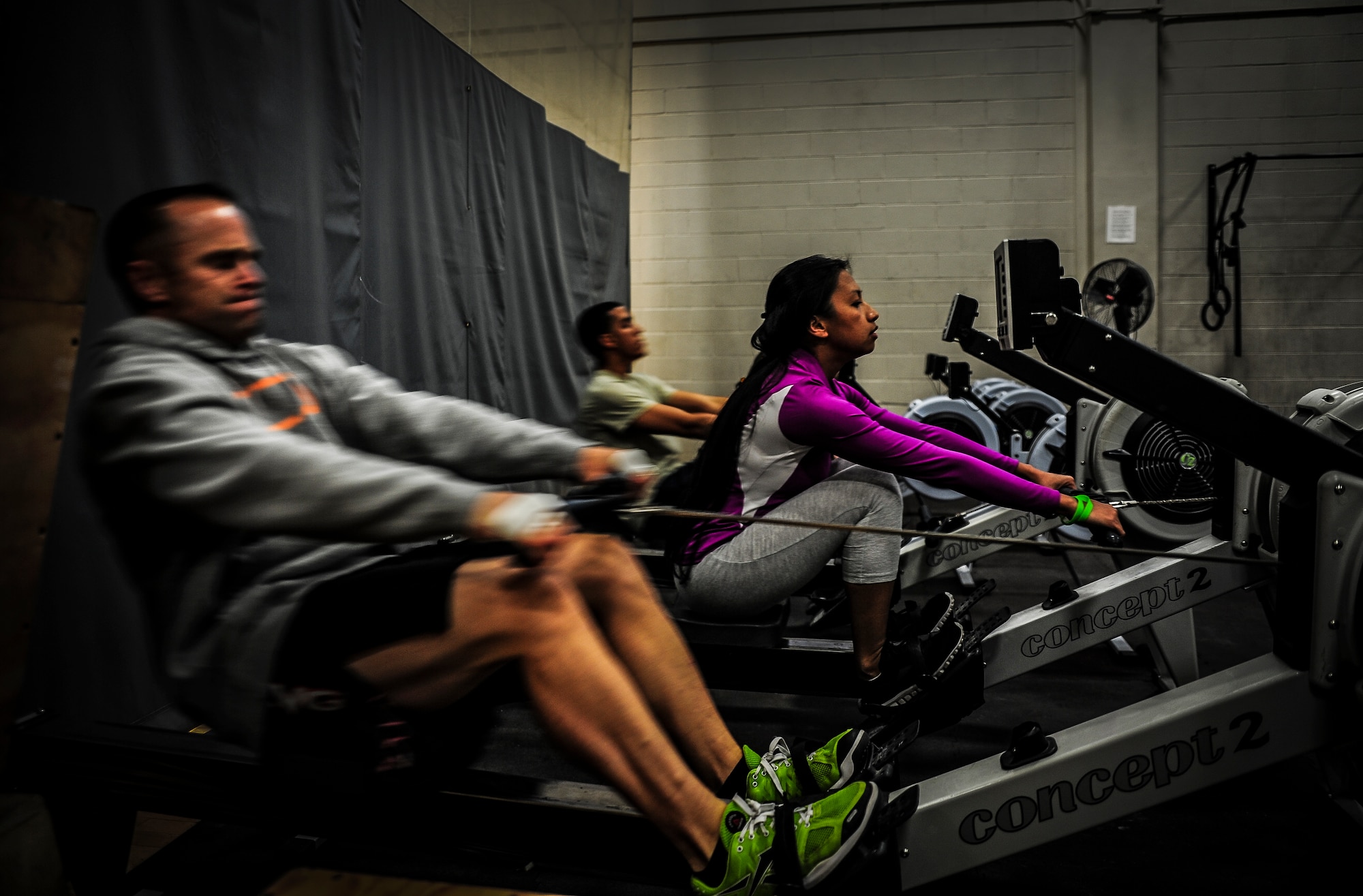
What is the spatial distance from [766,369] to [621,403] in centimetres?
108

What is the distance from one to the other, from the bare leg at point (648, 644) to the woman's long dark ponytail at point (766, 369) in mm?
620

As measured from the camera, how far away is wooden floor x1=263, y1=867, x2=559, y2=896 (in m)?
1.26

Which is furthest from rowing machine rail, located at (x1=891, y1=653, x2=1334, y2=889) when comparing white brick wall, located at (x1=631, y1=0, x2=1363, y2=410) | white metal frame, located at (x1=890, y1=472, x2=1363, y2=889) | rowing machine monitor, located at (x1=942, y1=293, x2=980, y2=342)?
white brick wall, located at (x1=631, y1=0, x2=1363, y2=410)

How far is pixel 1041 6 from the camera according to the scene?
5.68m

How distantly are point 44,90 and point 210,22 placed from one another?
533 millimetres

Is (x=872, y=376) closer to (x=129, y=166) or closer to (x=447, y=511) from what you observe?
(x=129, y=166)

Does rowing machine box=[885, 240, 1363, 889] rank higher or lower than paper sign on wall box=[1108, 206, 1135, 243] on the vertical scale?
lower

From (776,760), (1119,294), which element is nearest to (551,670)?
(776,760)

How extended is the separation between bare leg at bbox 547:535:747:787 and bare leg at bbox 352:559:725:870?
15cm

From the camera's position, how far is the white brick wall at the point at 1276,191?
5.57 m

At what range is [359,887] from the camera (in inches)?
50.1

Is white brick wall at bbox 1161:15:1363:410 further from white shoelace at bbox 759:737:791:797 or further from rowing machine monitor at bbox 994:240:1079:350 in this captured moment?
white shoelace at bbox 759:737:791:797

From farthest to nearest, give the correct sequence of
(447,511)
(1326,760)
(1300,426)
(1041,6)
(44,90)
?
(1041,6) < (1326,760) < (44,90) < (1300,426) < (447,511)

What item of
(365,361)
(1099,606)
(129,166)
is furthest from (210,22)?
(1099,606)
